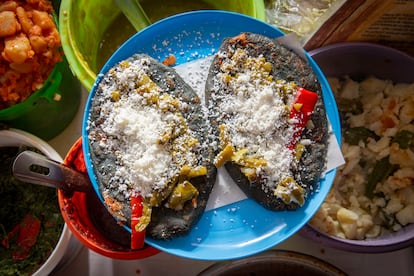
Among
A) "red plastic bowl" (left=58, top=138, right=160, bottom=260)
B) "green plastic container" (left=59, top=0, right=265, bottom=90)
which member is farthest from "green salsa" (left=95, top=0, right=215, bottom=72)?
"red plastic bowl" (left=58, top=138, right=160, bottom=260)

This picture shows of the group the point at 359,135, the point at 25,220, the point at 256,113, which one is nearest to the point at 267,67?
the point at 256,113

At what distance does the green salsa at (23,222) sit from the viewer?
3.30ft

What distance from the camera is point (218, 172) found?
0.83 m

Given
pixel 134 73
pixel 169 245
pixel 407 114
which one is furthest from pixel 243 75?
pixel 407 114

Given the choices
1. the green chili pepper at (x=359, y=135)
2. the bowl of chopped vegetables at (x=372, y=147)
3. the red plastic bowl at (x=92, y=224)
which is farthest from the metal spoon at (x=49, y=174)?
the green chili pepper at (x=359, y=135)

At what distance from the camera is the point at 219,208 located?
0.82m

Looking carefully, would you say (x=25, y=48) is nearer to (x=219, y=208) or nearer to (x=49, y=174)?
(x=49, y=174)

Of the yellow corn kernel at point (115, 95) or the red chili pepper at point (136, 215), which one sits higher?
the yellow corn kernel at point (115, 95)

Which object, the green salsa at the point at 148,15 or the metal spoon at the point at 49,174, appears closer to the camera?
the metal spoon at the point at 49,174

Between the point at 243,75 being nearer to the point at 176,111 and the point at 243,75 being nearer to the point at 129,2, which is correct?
the point at 176,111

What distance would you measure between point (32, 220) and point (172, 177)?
394 mm

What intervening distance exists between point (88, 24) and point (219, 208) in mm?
464

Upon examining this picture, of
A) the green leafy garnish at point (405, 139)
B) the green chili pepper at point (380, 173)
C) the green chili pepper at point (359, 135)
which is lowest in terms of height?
the green chili pepper at point (380, 173)

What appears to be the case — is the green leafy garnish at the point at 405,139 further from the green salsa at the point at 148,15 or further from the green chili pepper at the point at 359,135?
the green salsa at the point at 148,15
